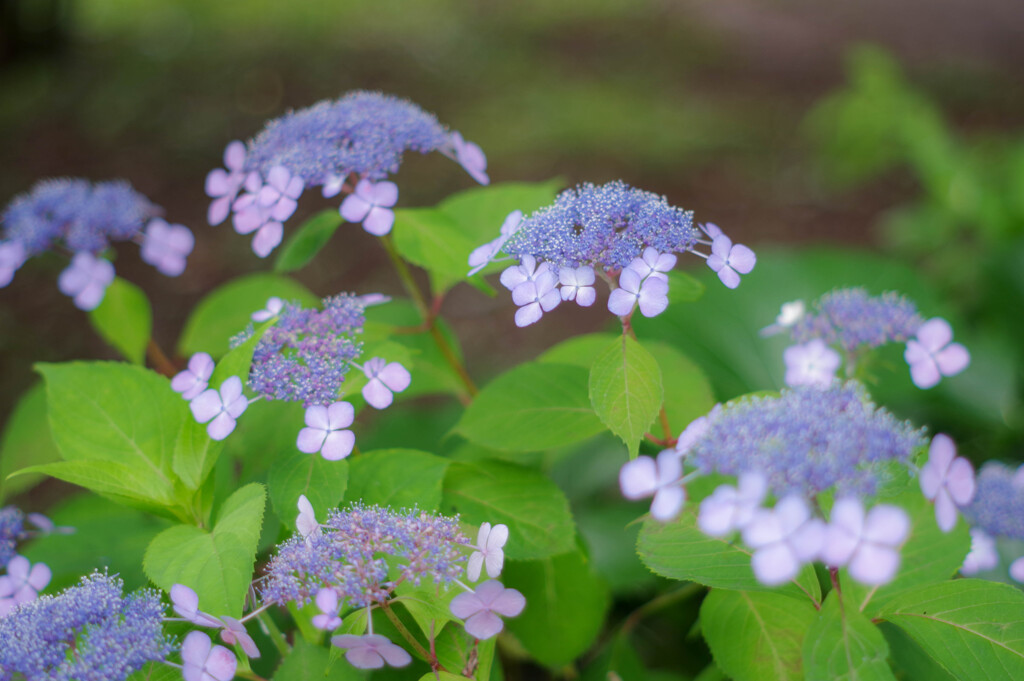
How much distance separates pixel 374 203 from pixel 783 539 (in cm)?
68

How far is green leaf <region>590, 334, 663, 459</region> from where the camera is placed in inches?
32.4

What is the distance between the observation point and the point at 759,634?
90 cm

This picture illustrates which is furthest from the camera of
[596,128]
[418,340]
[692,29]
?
[692,29]

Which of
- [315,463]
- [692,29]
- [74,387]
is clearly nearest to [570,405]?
[315,463]

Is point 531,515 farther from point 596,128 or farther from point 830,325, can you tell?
point 596,128

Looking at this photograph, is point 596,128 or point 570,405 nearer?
point 570,405

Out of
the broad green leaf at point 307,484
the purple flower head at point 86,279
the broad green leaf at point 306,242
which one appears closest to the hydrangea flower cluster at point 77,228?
the purple flower head at point 86,279

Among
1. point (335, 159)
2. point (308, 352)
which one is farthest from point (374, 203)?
point (308, 352)

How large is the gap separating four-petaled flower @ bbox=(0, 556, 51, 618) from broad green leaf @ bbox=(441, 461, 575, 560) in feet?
1.66

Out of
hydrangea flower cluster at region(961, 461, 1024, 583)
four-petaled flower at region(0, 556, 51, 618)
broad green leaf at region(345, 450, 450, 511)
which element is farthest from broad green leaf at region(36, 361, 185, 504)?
hydrangea flower cluster at region(961, 461, 1024, 583)

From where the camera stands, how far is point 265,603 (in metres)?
0.80

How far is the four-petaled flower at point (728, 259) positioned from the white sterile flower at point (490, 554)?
14.6 inches

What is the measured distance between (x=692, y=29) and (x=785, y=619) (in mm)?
5265

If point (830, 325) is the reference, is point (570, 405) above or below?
below
